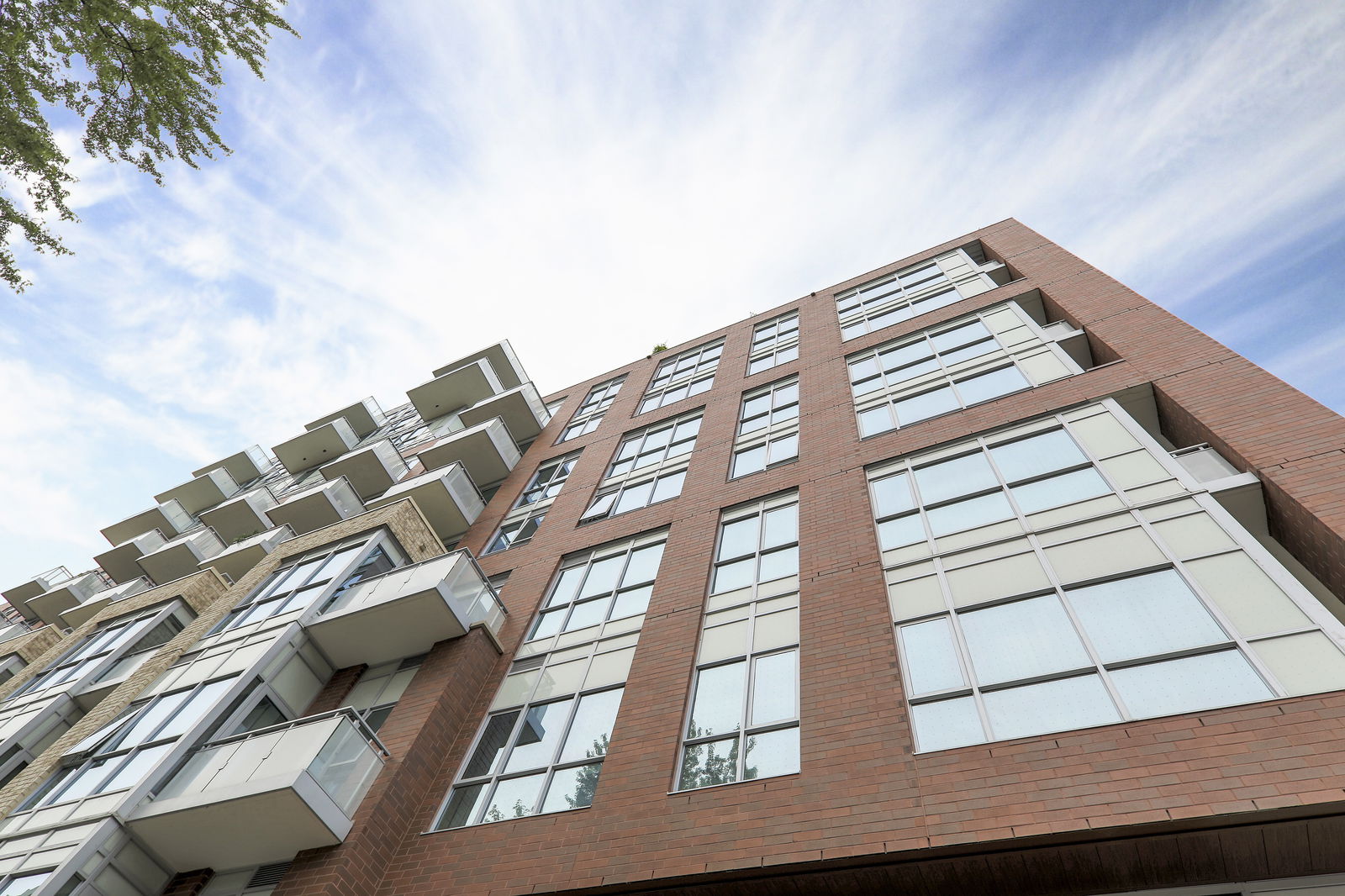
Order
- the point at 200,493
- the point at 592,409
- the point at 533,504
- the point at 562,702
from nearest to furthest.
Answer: the point at 562,702
the point at 533,504
the point at 592,409
the point at 200,493

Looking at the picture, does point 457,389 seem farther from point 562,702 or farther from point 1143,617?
point 1143,617

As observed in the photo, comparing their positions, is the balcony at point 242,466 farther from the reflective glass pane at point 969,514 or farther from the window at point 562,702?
the reflective glass pane at point 969,514

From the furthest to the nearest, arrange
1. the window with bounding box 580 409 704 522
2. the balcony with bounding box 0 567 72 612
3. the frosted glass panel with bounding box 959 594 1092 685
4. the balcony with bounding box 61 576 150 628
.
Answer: the balcony with bounding box 0 567 72 612 < the balcony with bounding box 61 576 150 628 < the window with bounding box 580 409 704 522 < the frosted glass panel with bounding box 959 594 1092 685

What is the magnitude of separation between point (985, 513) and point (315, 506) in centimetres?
1926

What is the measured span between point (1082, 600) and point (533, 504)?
47.2ft

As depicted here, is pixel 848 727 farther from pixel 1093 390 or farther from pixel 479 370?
pixel 479 370

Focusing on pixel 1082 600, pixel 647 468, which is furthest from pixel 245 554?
pixel 1082 600

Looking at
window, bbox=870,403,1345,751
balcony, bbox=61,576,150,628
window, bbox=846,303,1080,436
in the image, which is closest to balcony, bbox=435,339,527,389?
balcony, bbox=61,576,150,628

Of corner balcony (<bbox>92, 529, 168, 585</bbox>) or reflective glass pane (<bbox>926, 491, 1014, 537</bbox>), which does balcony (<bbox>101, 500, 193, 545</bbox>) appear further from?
reflective glass pane (<bbox>926, 491, 1014, 537</bbox>)

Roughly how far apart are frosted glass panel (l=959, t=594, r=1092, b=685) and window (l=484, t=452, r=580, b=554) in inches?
455

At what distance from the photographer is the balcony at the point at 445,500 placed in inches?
763

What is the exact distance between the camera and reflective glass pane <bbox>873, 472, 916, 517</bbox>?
1215 cm

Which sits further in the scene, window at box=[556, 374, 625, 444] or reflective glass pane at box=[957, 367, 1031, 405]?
window at box=[556, 374, 625, 444]

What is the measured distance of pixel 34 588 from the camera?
29.4 meters
